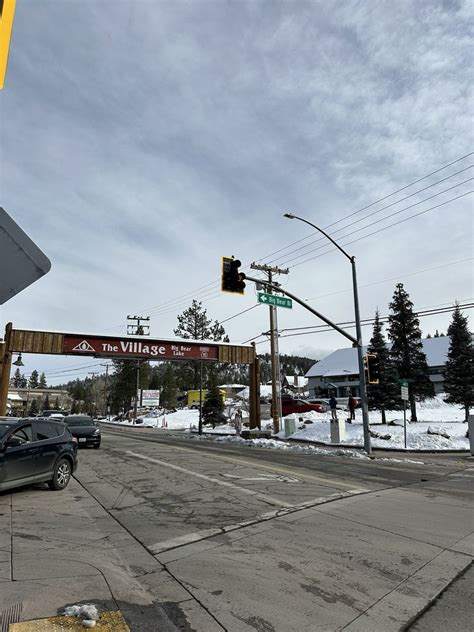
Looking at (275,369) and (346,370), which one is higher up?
(346,370)

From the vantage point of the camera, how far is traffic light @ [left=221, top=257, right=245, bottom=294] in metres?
16.2

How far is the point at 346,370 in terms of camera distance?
8062 centimetres

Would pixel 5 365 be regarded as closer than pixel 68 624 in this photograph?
No

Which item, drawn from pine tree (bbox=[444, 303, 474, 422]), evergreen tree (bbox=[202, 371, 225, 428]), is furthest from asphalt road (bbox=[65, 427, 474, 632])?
evergreen tree (bbox=[202, 371, 225, 428])

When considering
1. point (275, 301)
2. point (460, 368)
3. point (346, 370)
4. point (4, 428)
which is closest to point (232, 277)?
point (275, 301)

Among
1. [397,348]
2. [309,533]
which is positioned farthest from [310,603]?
[397,348]

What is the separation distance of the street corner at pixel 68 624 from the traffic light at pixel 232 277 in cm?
1274

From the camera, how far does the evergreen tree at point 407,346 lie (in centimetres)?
3278

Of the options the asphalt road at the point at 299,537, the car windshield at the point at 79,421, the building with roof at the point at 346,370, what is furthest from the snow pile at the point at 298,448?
the building with roof at the point at 346,370

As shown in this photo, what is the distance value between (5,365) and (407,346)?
26062 mm

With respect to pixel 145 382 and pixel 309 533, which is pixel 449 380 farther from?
pixel 145 382

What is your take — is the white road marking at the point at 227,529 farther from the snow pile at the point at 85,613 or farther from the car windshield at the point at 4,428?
the car windshield at the point at 4,428

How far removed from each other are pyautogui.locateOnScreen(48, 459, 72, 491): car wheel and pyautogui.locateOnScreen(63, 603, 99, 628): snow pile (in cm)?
686

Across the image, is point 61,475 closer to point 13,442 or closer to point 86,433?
point 13,442
